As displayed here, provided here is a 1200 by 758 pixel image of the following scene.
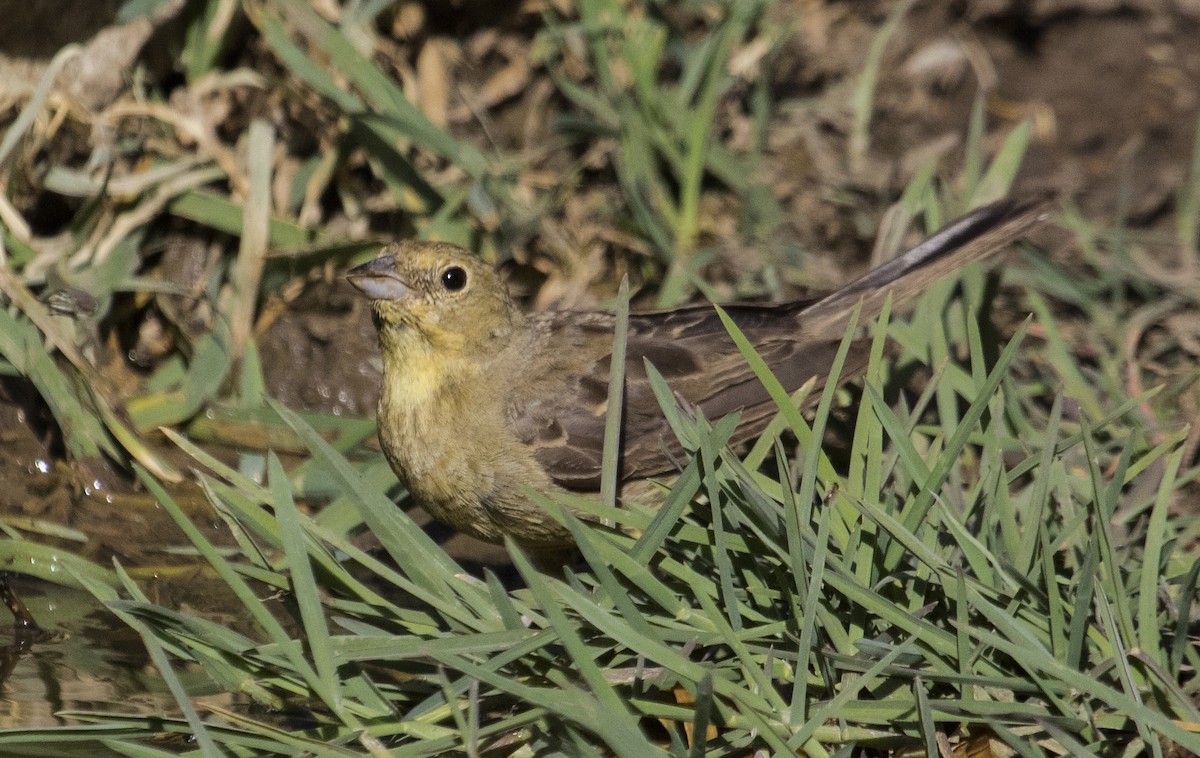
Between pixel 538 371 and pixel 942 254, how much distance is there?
137cm

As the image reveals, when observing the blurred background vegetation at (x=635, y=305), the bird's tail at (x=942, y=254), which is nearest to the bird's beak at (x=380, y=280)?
the blurred background vegetation at (x=635, y=305)

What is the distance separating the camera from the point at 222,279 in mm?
5281

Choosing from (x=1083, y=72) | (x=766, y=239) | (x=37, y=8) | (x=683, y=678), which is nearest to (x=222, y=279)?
(x=37, y=8)

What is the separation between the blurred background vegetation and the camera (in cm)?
309

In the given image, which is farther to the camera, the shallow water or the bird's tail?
the bird's tail

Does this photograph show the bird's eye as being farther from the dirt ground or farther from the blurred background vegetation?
the dirt ground

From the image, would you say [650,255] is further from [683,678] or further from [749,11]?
[683,678]

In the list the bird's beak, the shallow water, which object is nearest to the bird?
the bird's beak

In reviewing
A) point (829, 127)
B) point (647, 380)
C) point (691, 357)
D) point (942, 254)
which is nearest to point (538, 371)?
point (647, 380)

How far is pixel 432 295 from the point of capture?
411cm

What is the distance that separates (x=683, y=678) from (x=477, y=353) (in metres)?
1.52

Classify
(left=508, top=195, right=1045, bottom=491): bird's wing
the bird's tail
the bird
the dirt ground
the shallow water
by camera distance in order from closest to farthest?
the shallow water → the bird → (left=508, top=195, right=1045, bottom=491): bird's wing → the bird's tail → the dirt ground

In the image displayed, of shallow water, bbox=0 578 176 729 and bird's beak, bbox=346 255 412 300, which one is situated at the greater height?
bird's beak, bbox=346 255 412 300

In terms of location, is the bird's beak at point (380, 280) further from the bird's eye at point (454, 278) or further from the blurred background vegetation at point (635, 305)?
the blurred background vegetation at point (635, 305)
